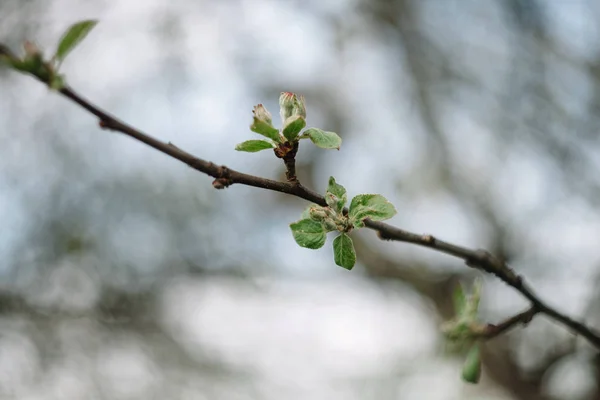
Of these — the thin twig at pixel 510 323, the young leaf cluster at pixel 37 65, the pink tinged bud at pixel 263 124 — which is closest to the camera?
the young leaf cluster at pixel 37 65

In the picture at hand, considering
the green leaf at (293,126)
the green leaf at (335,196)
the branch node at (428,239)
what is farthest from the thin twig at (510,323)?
the green leaf at (293,126)

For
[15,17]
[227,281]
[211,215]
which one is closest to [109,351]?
[227,281]

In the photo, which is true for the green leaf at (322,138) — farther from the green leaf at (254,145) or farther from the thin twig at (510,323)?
the thin twig at (510,323)

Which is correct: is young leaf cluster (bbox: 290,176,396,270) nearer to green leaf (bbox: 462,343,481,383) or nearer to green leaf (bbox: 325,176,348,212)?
green leaf (bbox: 325,176,348,212)

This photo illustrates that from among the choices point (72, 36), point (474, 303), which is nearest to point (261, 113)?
point (72, 36)

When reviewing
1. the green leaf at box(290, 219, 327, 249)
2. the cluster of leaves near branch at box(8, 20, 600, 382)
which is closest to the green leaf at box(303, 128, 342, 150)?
the cluster of leaves near branch at box(8, 20, 600, 382)

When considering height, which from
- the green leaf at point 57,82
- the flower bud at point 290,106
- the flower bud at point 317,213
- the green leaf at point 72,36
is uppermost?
the flower bud at point 290,106
